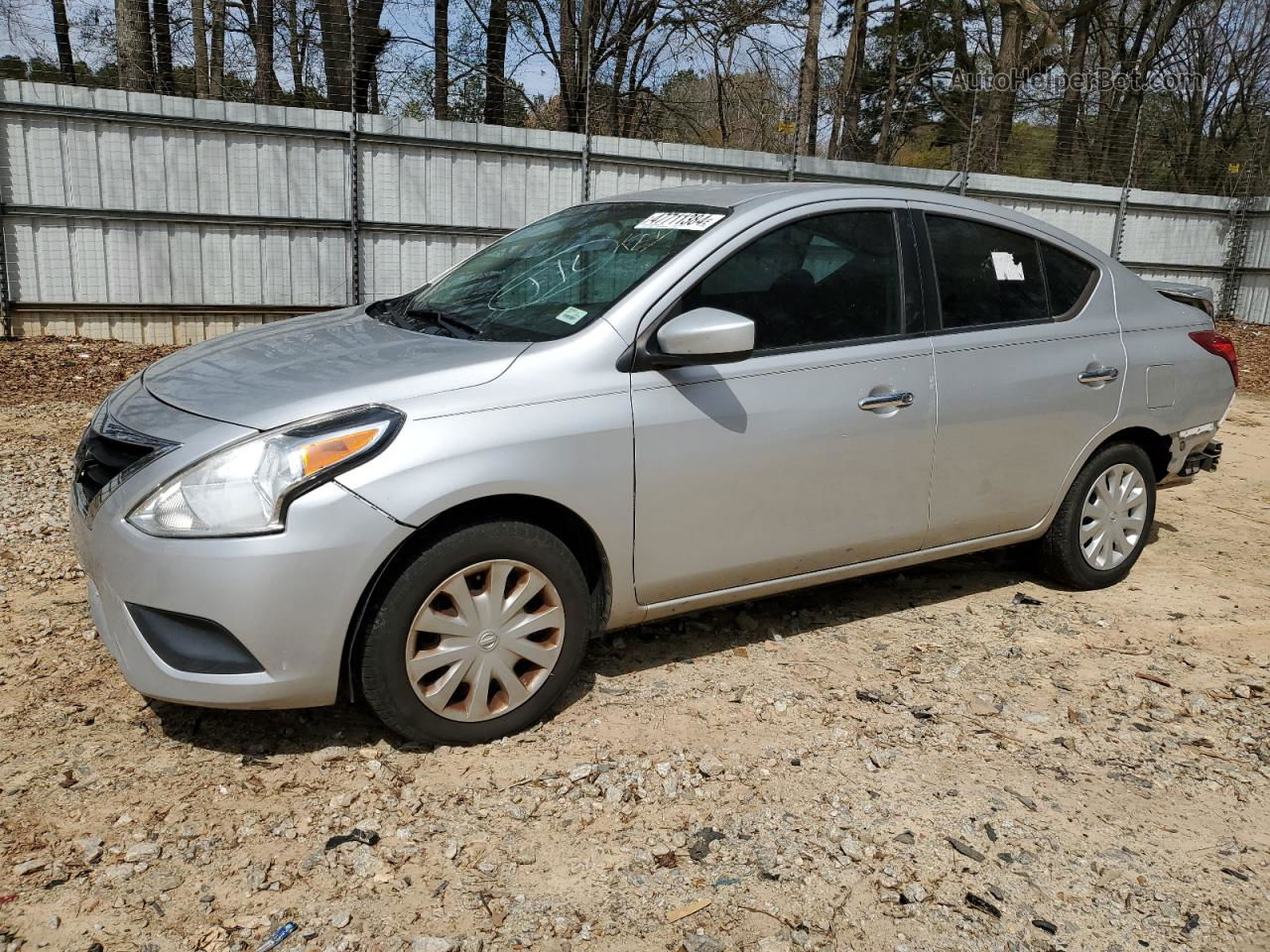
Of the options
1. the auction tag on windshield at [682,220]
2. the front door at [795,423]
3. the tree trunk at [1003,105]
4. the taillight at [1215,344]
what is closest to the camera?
the front door at [795,423]

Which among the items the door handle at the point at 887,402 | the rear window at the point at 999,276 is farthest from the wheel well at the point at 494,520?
the rear window at the point at 999,276

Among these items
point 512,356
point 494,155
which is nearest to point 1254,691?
point 512,356

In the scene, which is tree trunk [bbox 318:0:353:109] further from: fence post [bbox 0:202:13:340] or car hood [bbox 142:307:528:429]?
car hood [bbox 142:307:528:429]

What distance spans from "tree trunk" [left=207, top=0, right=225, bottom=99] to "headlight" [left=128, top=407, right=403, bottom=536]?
9.62 m

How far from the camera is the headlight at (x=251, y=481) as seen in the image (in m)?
2.83

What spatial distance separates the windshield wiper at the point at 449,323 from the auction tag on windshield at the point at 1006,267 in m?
2.15

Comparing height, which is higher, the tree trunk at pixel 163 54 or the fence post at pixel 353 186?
the tree trunk at pixel 163 54

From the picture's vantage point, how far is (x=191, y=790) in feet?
9.86

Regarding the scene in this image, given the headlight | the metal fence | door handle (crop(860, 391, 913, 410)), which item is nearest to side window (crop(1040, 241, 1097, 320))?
door handle (crop(860, 391, 913, 410))

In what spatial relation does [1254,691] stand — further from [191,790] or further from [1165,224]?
[1165,224]

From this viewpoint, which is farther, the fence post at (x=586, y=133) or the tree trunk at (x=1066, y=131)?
the tree trunk at (x=1066, y=131)

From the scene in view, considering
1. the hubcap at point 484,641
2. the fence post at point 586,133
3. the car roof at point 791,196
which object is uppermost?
the fence post at point 586,133

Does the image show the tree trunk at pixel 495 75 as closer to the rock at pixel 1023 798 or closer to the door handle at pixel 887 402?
the door handle at pixel 887 402

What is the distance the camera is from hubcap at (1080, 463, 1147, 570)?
185 inches
